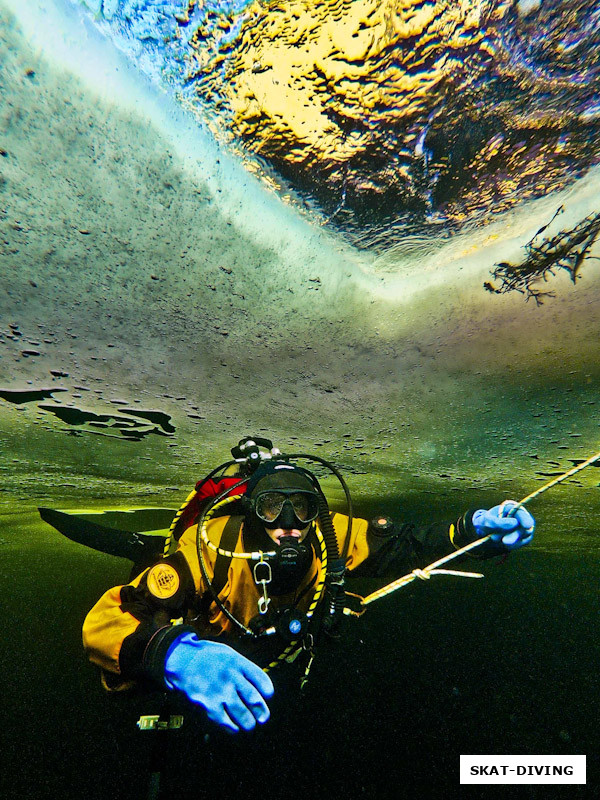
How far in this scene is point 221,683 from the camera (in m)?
1.84

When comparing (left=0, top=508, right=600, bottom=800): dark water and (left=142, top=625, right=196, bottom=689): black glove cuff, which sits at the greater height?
(left=142, top=625, right=196, bottom=689): black glove cuff

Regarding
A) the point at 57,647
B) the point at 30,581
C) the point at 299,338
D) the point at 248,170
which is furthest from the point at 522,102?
the point at 30,581

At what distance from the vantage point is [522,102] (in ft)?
5.82

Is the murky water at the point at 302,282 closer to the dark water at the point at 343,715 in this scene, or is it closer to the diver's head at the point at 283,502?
the dark water at the point at 343,715

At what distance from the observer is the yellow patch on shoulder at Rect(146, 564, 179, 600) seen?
2.27 metres

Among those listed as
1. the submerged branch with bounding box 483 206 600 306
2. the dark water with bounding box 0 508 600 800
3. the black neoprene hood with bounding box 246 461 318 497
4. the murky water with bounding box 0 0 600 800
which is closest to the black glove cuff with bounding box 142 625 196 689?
the dark water with bounding box 0 508 600 800

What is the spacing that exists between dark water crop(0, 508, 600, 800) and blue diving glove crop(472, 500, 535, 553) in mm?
2822

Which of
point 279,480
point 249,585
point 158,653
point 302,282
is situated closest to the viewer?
point 158,653

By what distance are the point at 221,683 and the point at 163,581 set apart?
0.81 m

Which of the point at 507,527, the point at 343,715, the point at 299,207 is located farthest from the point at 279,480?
the point at 343,715

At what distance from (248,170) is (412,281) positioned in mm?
1668

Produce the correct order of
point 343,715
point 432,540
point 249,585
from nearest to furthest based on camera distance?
point 249,585 → point 432,540 → point 343,715

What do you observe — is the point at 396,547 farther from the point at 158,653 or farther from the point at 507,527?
the point at 158,653

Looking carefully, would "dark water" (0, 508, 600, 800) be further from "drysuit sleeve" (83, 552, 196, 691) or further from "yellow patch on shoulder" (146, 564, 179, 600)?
"yellow patch on shoulder" (146, 564, 179, 600)
